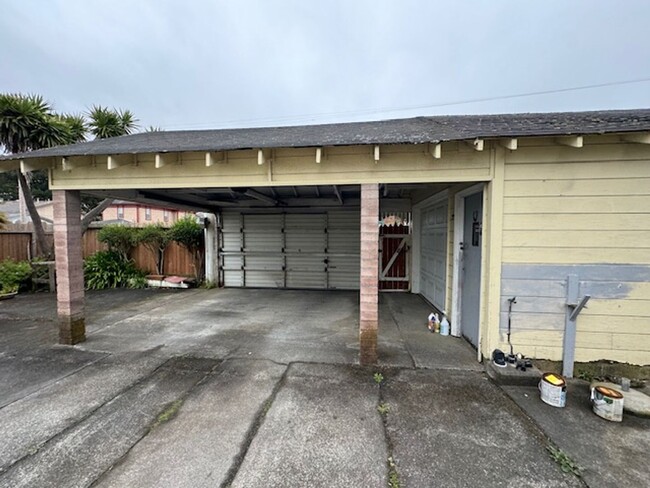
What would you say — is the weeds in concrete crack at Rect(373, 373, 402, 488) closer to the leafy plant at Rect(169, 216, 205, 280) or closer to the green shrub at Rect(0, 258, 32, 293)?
the leafy plant at Rect(169, 216, 205, 280)

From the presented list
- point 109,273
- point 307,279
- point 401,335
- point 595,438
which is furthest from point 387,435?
point 109,273

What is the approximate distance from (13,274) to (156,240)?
3.40 metres

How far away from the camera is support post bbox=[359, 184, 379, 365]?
11.7ft

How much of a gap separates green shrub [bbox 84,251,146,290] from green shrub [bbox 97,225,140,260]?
24 cm

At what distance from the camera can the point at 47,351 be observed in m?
4.00

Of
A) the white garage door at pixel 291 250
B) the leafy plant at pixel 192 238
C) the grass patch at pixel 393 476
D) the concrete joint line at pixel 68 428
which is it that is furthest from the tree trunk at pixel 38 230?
the grass patch at pixel 393 476

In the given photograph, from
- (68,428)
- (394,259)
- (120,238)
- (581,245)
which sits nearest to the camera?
(68,428)

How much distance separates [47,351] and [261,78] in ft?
96.7

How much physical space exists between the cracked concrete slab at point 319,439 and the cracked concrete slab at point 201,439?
0.17 meters

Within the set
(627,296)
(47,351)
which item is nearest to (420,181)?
(627,296)

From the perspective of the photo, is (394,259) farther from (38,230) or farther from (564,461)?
(38,230)

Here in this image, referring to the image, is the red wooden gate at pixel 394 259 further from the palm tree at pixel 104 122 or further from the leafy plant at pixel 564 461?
the palm tree at pixel 104 122

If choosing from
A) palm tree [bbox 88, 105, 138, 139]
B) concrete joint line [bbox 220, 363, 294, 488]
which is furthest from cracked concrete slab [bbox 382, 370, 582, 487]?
palm tree [bbox 88, 105, 138, 139]

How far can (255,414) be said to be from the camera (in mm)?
2596
